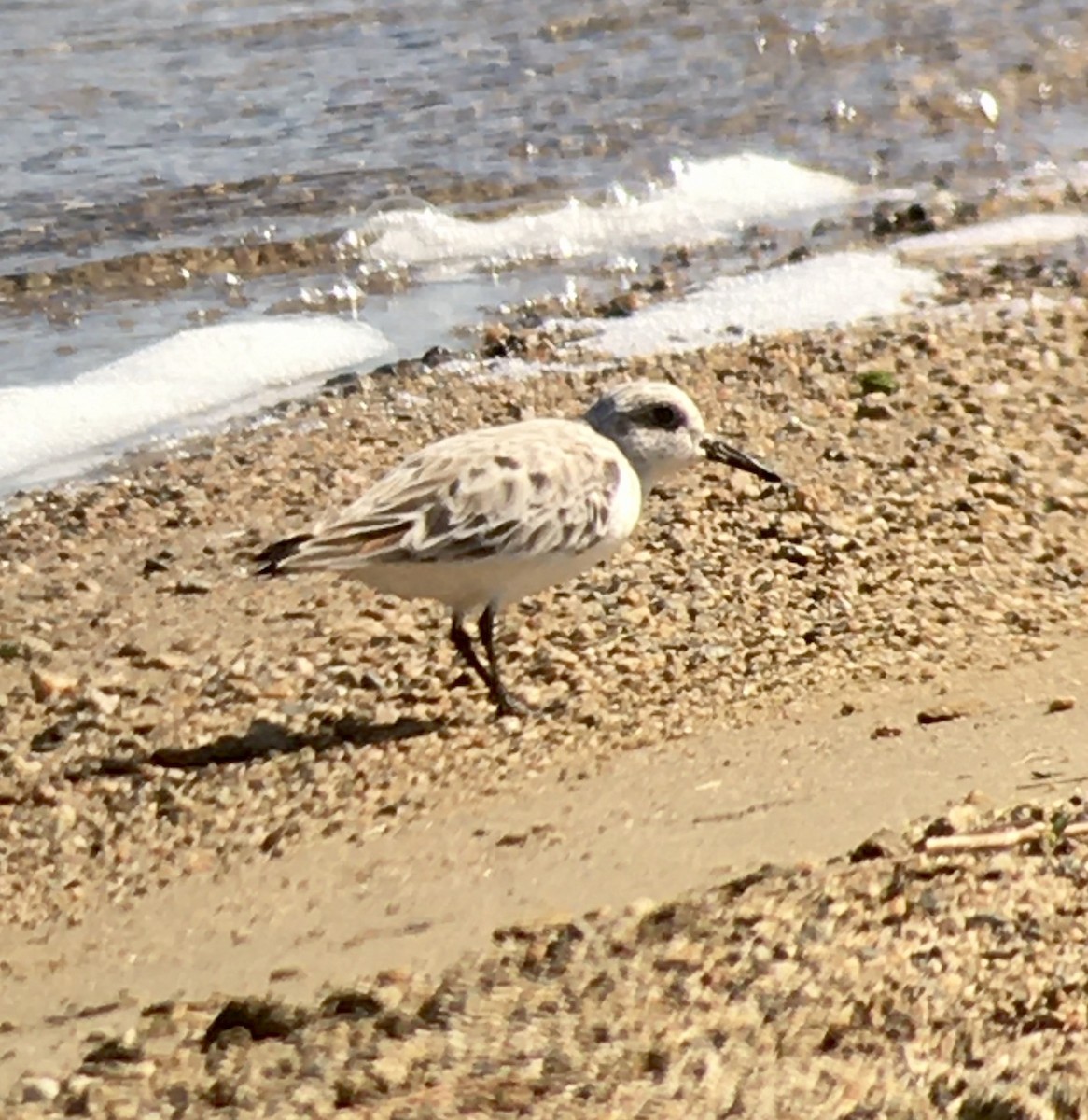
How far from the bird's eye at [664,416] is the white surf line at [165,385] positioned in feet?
9.58

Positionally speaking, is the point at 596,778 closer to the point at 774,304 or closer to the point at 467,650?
the point at 467,650

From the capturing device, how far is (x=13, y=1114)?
405 centimetres

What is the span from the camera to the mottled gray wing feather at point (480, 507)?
6.04 meters

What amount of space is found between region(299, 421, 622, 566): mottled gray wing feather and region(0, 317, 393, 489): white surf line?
2.96m

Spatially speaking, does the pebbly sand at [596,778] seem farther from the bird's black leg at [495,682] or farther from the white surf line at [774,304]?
the white surf line at [774,304]

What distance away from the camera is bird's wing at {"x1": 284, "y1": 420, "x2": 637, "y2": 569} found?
6.03 m

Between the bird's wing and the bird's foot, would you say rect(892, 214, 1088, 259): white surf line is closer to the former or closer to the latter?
the bird's wing

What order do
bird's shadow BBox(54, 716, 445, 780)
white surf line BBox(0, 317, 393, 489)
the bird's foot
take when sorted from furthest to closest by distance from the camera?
white surf line BBox(0, 317, 393, 489) < the bird's foot < bird's shadow BBox(54, 716, 445, 780)

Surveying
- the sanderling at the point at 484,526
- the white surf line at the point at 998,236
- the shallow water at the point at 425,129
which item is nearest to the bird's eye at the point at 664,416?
the sanderling at the point at 484,526

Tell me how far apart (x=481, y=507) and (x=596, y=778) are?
853 millimetres

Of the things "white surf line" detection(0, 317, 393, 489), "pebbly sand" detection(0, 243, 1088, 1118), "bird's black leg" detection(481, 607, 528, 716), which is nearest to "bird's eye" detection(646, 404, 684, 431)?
"pebbly sand" detection(0, 243, 1088, 1118)

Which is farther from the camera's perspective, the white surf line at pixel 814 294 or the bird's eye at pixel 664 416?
the white surf line at pixel 814 294

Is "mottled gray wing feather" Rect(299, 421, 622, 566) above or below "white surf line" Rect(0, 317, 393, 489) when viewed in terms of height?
above

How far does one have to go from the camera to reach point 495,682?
20.2ft
